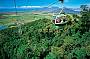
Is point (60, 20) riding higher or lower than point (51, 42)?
higher

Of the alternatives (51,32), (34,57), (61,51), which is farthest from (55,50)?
(51,32)

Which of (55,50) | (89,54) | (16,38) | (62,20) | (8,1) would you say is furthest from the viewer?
(8,1)

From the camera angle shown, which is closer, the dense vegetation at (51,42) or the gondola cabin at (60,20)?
the gondola cabin at (60,20)

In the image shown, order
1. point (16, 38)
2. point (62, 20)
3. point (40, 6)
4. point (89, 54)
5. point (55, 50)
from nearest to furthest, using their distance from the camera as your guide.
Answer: point (62, 20)
point (89, 54)
point (55, 50)
point (16, 38)
point (40, 6)

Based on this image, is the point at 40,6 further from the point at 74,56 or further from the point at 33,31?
the point at 74,56

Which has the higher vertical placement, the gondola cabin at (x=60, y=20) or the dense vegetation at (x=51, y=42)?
the gondola cabin at (x=60, y=20)

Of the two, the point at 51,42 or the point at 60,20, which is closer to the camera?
the point at 60,20

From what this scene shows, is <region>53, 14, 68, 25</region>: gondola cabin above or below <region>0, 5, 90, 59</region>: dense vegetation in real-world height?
above

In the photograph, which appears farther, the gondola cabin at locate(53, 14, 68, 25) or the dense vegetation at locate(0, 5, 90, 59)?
the dense vegetation at locate(0, 5, 90, 59)
